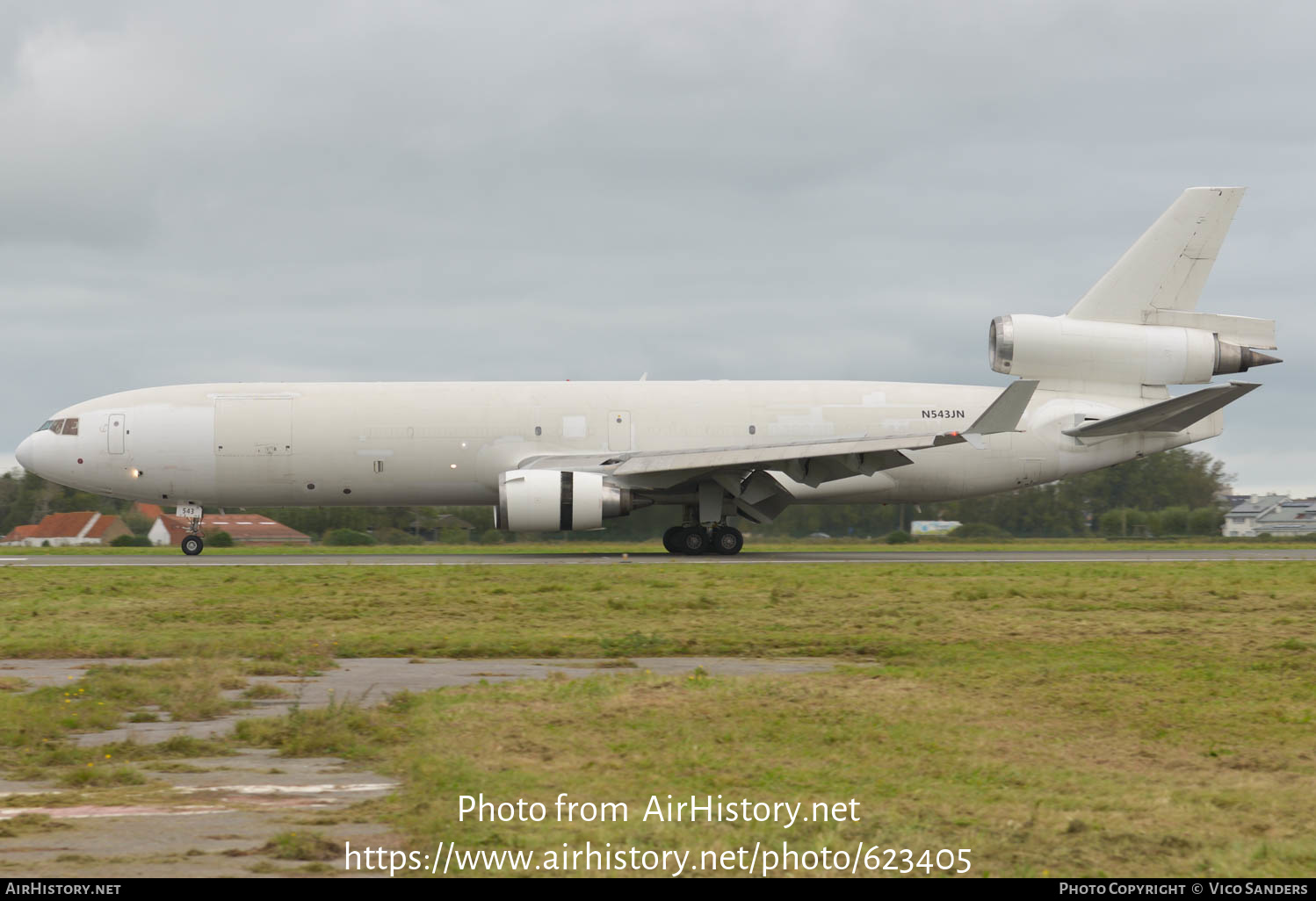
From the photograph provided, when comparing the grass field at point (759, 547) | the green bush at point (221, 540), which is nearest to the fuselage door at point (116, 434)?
the grass field at point (759, 547)

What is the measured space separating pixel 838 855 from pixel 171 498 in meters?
26.3

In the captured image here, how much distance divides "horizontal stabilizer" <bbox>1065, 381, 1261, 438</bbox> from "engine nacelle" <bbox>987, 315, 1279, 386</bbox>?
55.3 inches

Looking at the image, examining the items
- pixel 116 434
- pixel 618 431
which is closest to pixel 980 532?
pixel 618 431

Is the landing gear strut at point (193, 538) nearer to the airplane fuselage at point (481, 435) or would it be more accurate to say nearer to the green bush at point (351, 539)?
the airplane fuselage at point (481, 435)

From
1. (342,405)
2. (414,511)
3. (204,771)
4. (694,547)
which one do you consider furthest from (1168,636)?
(414,511)

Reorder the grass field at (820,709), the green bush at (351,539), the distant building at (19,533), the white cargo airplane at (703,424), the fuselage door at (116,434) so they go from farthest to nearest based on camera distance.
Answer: the distant building at (19,533), the green bush at (351,539), the fuselage door at (116,434), the white cargo airplane at (703,424), the grass field at (820,709)

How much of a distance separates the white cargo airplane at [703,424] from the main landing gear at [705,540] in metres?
0.04

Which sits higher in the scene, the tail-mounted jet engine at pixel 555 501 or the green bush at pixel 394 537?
the tail-mounted jet engine at pixel 555 501

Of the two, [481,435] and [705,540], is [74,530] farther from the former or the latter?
[705,540]

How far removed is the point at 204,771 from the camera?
7273 mm

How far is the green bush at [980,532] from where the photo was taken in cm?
4047

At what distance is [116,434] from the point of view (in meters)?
28.1

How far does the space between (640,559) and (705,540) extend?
1621 millimetres

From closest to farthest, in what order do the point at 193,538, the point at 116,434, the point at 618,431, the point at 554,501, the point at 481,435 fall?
the point at 554,501, the point at 481,435, the point at 618,431, the point at 116,434, the point at 193,538
